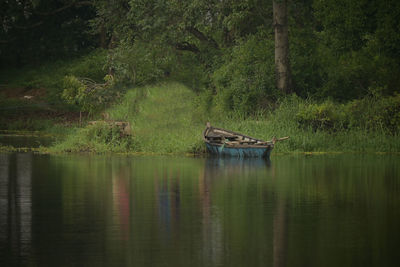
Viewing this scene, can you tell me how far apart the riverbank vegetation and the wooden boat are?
97 centimetres

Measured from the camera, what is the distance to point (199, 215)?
1434cm

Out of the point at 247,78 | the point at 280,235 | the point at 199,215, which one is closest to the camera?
the point at 280,235

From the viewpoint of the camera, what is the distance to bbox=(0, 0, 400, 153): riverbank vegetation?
32.4 m

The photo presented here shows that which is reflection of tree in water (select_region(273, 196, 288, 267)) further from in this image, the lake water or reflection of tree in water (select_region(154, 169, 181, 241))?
reflection of tree in water (select_region(154, 169, 181, 241))

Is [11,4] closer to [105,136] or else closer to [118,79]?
[118,79]

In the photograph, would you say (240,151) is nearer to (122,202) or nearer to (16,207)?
(122,202)

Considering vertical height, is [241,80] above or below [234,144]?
above

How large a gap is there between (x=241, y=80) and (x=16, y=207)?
22697mm

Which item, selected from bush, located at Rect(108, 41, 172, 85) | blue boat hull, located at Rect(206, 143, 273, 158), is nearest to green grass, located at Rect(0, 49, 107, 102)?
bush, located at Rect(108, 41, 172, 85)

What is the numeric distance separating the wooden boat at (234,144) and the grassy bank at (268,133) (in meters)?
0.88

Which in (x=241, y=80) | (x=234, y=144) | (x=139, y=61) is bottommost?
(x=234, y=144)

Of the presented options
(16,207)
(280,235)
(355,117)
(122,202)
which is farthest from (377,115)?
(280,235)

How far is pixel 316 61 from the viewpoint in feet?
129

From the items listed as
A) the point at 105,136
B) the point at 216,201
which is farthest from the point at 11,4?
the point at 216,201
